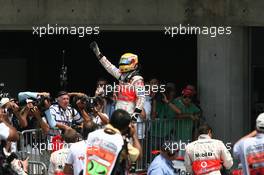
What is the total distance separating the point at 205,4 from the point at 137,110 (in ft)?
13.8

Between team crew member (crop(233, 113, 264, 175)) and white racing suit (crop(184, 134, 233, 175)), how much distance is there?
1501mm

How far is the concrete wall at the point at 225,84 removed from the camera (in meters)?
18.9

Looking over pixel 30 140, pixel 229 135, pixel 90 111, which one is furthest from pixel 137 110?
pixel 229 135

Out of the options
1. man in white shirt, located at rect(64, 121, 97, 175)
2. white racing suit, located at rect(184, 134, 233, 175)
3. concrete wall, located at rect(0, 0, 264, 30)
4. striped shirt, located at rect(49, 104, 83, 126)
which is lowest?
white racing suit, located at rect(184, 134, 233, 175)

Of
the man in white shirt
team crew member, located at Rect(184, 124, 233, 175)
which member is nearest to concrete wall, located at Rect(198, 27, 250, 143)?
team crew member, located at Rect(184, 124, 233, 175)

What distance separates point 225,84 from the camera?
18.9m

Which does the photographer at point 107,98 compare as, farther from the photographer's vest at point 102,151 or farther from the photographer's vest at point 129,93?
the photographer's vest at point 102,151

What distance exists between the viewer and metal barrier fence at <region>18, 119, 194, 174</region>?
49.6ft

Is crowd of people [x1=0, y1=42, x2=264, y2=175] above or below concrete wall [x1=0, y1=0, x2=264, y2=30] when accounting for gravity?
below

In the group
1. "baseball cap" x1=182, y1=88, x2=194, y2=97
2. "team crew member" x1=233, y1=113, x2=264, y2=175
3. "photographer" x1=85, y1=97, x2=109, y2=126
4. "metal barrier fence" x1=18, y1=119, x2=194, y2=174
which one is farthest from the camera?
"baseball cap" x1=182, y1=88, x2=194, y2=97

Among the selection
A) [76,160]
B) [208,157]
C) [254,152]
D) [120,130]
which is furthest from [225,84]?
[120,130]

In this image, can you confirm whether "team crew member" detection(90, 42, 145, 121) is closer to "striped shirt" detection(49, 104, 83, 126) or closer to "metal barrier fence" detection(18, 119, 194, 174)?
"metal barrier fence" detection(18, 119, 194, 174)

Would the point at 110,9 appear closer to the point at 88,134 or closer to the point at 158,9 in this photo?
the point at 158,9

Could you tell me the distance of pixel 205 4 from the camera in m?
19.0
